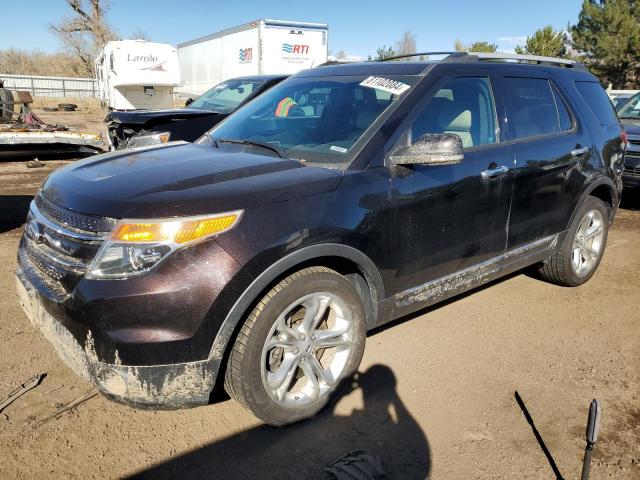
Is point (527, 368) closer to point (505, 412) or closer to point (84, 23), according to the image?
point (505, 412)

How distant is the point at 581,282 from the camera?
4.71 metres

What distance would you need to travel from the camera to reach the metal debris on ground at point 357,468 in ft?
7.73

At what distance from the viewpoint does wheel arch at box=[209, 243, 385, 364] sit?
2361mm

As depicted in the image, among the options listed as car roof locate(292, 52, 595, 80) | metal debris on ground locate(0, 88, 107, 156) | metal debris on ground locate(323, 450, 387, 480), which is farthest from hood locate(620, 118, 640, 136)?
metal debris on ground locate(0, 88, 107, 156)

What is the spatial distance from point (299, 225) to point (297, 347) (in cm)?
64

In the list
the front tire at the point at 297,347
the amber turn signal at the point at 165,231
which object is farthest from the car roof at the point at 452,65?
the amber turn signal at the point at 165,231

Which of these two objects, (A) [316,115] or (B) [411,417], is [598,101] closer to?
(A) [316,115]

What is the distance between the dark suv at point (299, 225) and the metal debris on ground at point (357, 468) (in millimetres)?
363

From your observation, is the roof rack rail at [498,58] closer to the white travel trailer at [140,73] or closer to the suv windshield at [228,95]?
the suv windshield at [228,95]

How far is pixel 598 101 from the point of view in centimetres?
462

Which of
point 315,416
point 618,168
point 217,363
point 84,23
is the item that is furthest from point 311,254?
point 84,23

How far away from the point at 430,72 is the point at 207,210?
1.79 meters

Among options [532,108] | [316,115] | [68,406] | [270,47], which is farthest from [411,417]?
[270,47]

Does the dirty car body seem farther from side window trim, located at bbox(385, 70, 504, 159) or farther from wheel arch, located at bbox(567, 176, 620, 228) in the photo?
wheel arch, located at bbox(567, 176, 620, 228)
